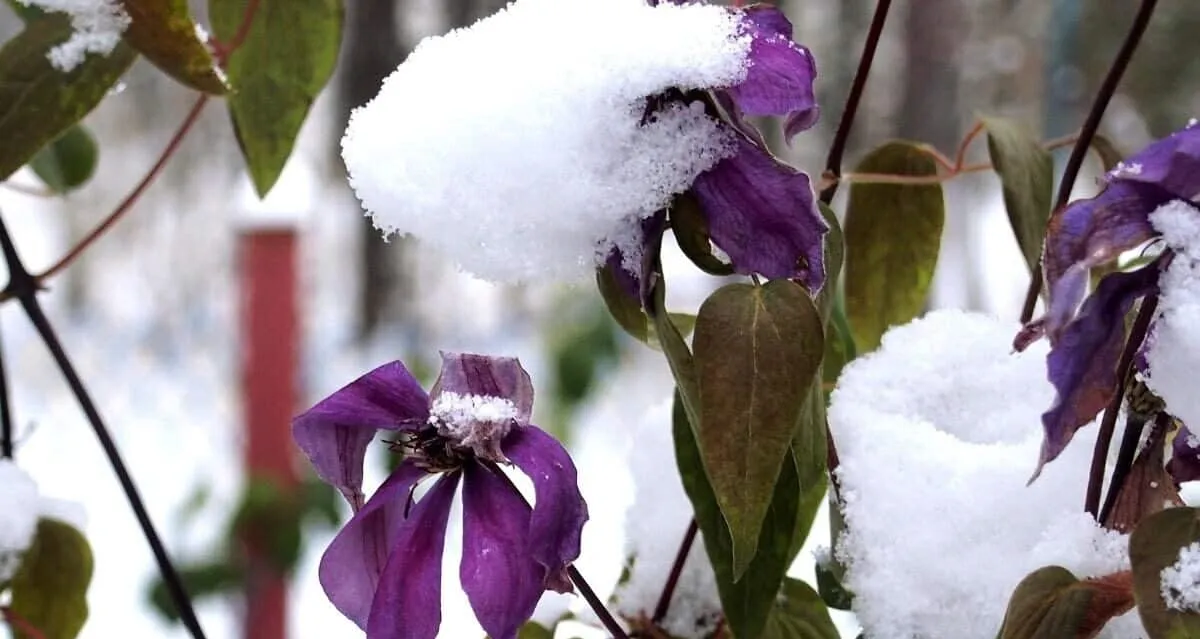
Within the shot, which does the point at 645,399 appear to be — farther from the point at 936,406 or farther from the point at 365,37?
the point at 936,406

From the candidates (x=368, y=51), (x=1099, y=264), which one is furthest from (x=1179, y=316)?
(x=368, y=51)

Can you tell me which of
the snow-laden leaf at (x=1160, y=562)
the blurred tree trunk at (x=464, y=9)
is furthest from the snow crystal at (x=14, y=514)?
the blurred tree trunk at (x=464, y=9)

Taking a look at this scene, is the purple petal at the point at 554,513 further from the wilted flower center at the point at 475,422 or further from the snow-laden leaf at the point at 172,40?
the snow-laden leaf at the point at 172,40

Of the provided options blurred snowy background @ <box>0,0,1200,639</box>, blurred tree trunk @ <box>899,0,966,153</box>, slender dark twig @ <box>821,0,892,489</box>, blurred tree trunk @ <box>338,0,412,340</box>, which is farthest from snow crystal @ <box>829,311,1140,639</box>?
blurred tree trunk @ <box>338,0,412,340</box>

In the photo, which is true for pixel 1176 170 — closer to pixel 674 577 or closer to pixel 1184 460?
pixel 1184 460

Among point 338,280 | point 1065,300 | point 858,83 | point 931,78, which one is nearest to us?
point 1065,300

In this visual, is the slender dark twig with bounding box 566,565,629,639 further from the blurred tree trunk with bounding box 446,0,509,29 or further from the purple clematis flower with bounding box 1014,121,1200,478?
the blurred tree trunk with bounding box 446,0,509,29
